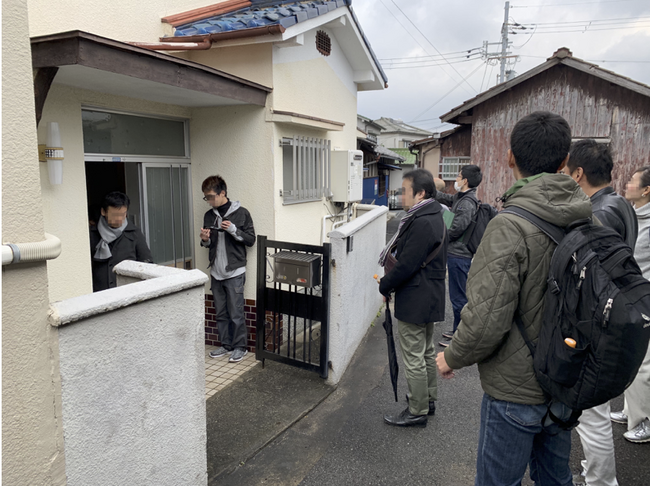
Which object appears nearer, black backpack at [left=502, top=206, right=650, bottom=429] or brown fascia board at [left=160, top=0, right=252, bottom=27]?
black backpack at [left=502, top=206, right=650, bottom=429]

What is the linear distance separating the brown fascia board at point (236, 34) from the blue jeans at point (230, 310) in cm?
259

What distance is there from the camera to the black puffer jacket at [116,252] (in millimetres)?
4098

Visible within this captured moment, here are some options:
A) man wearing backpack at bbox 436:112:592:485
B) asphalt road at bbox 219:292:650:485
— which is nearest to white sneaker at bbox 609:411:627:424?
asphalt road at bbox 219:292:650:485

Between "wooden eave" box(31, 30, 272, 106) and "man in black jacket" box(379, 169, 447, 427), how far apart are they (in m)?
2.01

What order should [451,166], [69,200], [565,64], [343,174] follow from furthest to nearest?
1. [451,166]
2. [565,64]
3. [343,174]
4. [69,200]

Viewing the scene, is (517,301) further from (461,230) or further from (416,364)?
(461,230)

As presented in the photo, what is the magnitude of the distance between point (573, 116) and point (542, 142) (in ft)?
37.6

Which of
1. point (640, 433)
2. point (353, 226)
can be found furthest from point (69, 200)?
point (640, 433)

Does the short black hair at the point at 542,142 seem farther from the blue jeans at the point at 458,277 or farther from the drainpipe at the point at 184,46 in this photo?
the drainpipe at the point at 184,46

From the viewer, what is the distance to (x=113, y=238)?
13.4 ft

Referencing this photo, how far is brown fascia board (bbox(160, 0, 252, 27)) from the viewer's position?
542 centimetres

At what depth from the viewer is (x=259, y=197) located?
532 centimetres

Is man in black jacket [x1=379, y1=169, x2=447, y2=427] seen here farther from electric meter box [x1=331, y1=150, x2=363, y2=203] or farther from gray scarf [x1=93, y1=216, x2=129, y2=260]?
electric meter box [x1=331, y1=150, x2=363, y2=203]

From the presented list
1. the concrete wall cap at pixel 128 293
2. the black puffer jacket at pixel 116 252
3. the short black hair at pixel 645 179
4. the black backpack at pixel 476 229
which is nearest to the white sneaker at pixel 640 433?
the short black hair at pixel 645 179
